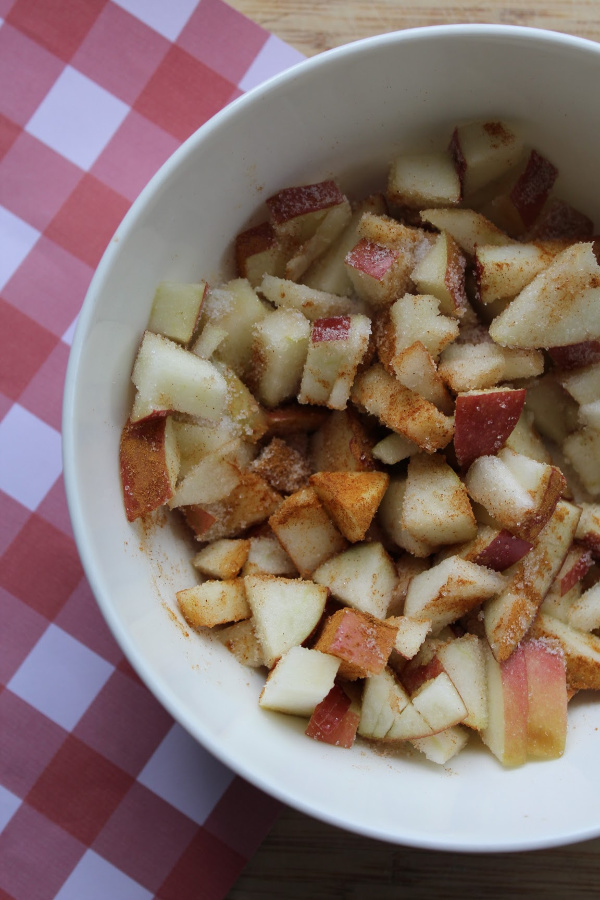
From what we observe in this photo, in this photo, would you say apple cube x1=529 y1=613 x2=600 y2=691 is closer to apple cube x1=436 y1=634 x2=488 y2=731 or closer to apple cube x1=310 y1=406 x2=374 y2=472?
apple cube x1=436 y1=634 x2=488 y2=731

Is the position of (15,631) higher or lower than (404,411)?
lower

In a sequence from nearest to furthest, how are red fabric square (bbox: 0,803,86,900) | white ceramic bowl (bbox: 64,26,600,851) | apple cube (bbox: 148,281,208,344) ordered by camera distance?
white ceramic bowl (bbox: 64,26,600,851) → apple cube (bbox: 148,281,208,344) → red fabric square (bbox: 0,803,86,900)

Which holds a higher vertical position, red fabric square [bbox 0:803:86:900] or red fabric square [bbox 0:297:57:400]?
red fabric square [bbox 0:297:57:400]

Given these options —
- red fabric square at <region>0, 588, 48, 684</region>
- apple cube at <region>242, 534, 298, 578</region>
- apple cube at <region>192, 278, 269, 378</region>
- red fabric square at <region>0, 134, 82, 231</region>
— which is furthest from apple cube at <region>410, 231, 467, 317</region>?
red fabric square at <region>0, 588, 48, 684</region>

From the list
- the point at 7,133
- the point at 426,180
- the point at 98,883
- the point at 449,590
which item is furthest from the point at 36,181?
the point at 98,883

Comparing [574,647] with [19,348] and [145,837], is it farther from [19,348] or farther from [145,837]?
[19,348]

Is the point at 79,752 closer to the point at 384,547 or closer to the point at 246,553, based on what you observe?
the point at 246,553
